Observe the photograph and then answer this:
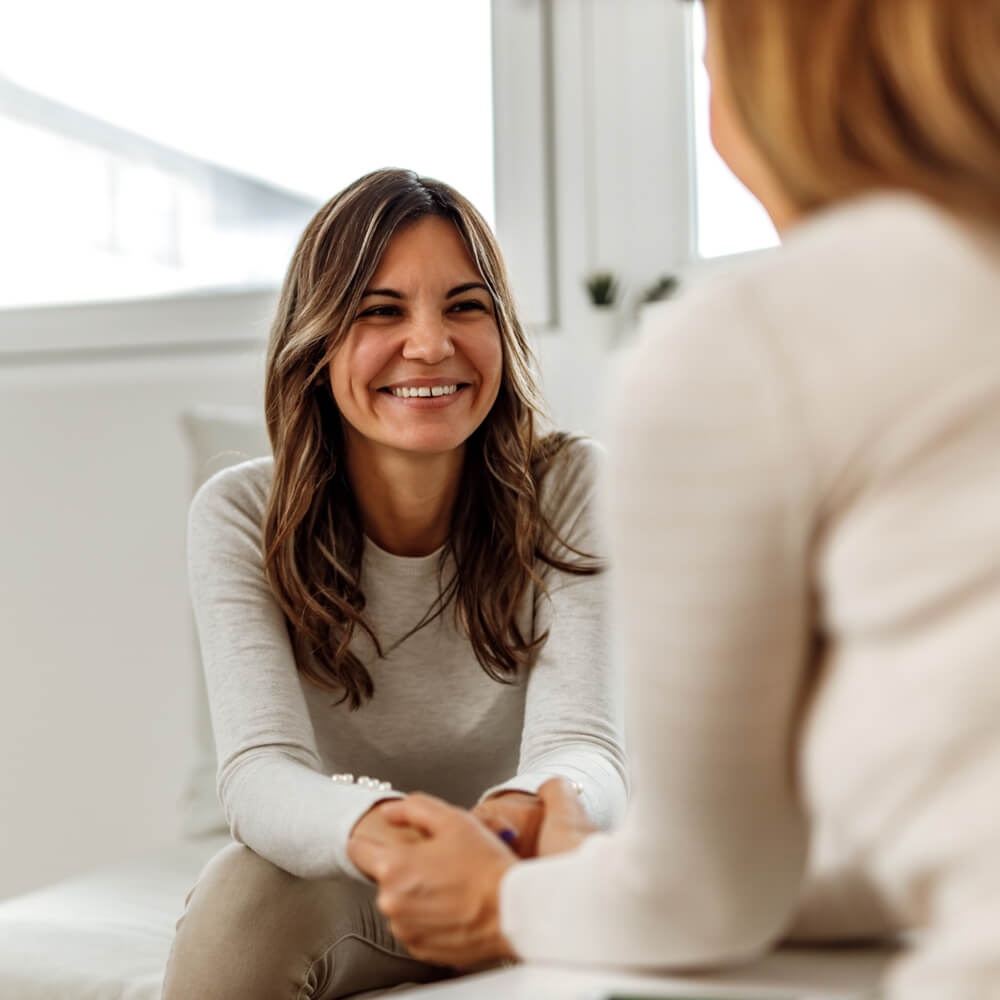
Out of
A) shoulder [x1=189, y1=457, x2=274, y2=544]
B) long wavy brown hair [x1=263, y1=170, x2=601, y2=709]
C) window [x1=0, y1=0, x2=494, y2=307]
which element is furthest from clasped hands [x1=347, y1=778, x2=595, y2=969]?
window [x1=0, y1=0, x2=494, y2=307]

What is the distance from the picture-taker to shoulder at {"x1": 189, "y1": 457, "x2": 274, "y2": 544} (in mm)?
1474

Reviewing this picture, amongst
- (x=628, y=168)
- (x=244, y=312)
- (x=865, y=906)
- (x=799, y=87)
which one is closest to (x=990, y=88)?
(x=799, y=87)

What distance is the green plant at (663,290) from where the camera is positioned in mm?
2203

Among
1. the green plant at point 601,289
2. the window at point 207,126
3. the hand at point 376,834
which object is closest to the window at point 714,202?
the green plant at point 601,289

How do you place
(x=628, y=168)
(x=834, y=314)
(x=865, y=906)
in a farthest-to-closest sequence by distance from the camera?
1. (x=628, y=168)
2. (x=865, y=906)
3. (x=834, y=314)

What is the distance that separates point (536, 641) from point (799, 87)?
954mm

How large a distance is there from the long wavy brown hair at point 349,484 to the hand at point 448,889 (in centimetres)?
49

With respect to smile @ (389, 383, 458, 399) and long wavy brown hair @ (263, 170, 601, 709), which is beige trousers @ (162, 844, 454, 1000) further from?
smile @ (389, 383, 458, 399)

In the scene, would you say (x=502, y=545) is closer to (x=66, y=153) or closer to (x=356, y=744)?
(x=356, y=744)

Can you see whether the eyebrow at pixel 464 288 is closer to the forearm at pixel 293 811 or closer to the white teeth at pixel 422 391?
the white teeth at pixel 422 391

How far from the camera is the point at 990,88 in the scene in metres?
0.54

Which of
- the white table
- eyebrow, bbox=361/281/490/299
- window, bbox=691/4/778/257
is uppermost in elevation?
window, bbox=691/4/778/257

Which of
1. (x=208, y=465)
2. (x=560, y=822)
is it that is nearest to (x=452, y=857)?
(x=560, y=822)

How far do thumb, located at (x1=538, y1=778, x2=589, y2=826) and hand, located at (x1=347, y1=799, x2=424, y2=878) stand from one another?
0.11 m
